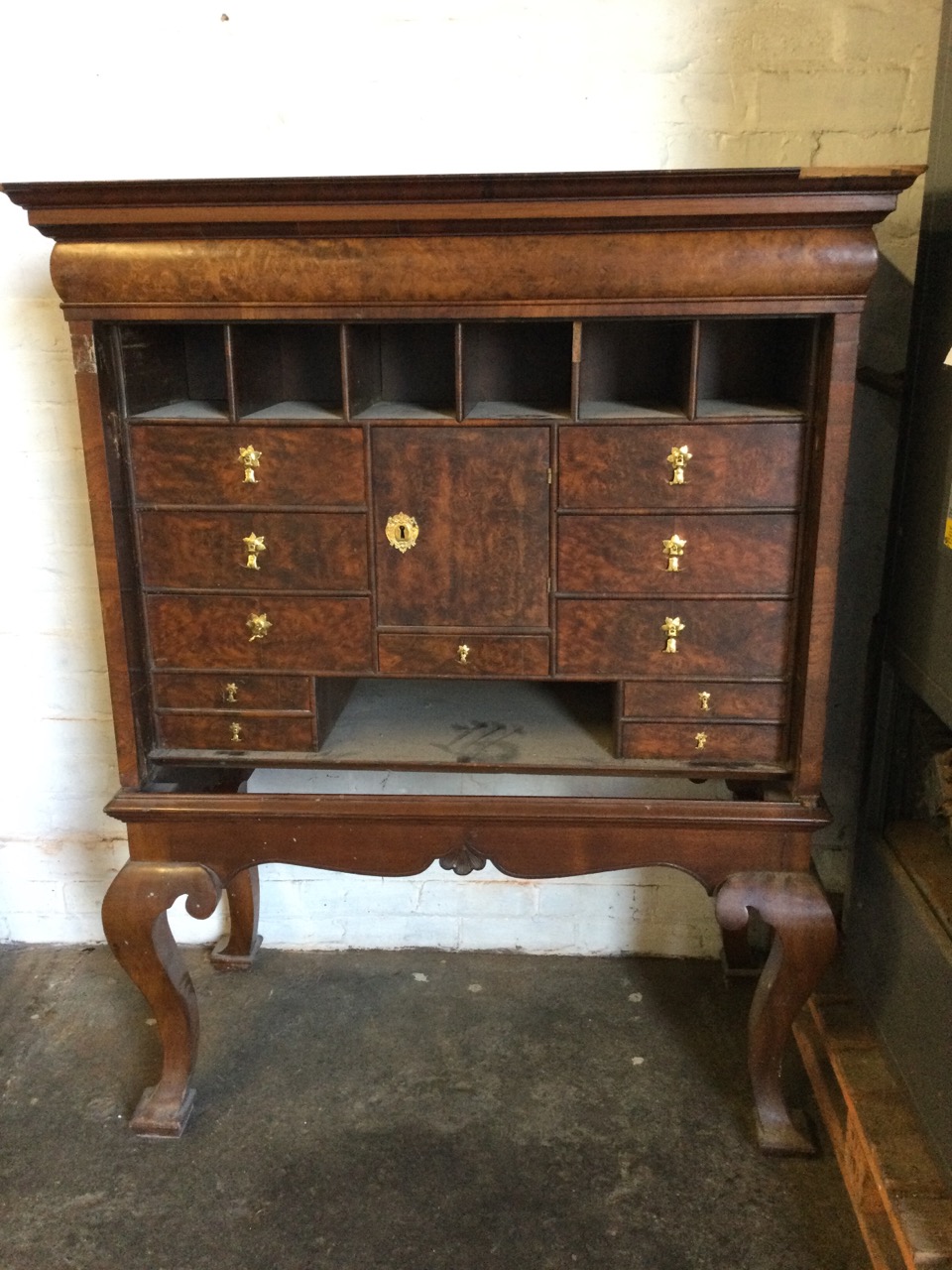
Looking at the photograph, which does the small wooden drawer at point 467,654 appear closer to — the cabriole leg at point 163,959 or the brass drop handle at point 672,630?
the brass drop handle at point 672,630

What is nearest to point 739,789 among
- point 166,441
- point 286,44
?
point 166,441

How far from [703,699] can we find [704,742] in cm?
8

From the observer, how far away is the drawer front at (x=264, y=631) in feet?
5.47

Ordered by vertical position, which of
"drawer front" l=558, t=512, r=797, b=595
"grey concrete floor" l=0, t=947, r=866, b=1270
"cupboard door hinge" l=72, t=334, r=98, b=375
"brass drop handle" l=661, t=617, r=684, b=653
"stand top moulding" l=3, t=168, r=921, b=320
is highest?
"stand top moulding" l=3, t=168, r=921, b=320

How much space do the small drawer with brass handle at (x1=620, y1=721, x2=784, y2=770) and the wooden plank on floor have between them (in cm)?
59

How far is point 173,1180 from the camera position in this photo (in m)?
1.81

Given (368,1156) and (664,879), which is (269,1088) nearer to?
(368,1156)

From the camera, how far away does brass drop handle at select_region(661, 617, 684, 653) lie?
5.31 ft

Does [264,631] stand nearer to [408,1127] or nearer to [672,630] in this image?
[672,630]

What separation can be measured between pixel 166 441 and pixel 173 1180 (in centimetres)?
129

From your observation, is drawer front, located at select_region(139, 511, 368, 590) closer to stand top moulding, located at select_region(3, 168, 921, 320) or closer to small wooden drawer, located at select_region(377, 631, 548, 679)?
small wooden drawer, located at select_region(377, 631, 548, 679)

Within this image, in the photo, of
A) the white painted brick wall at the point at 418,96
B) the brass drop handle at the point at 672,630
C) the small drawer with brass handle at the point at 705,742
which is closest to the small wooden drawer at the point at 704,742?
the small drawer with brass handle at the point at 705,742

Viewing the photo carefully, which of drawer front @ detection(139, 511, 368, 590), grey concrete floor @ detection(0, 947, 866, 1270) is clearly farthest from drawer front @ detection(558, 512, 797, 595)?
grey concrete floor @ detection(0, 947, 866, 1270)

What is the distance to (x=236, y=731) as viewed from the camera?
5.69 feet
